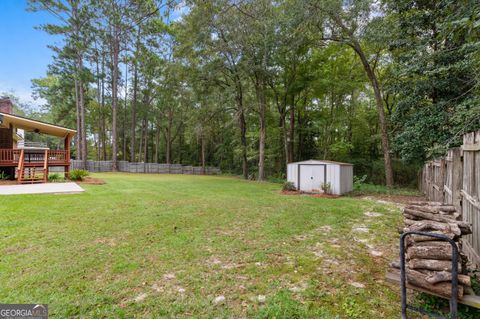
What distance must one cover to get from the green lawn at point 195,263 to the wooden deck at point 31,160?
5454 mm

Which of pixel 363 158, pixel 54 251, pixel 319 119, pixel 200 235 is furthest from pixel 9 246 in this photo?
pixel 363 158

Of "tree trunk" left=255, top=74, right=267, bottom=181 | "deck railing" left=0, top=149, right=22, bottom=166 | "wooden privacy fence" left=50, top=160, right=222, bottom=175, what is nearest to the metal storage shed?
"tree trunk" left=255, top=74, right=267, bottom=181

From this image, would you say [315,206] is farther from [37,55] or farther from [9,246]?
[37,55]

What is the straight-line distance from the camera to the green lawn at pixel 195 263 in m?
2.12

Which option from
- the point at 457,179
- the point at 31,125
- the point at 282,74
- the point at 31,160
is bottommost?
the point at 457,179

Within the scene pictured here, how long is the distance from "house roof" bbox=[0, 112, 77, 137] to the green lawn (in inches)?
A: 274

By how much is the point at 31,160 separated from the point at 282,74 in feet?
48.3

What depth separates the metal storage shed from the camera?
9.17m

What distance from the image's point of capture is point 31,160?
11.1 meters

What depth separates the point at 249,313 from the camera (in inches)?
79.7

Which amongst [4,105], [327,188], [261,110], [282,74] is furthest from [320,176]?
[4,105]

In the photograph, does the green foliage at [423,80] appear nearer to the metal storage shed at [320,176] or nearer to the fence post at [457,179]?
the metal storage shed at [320,176]
